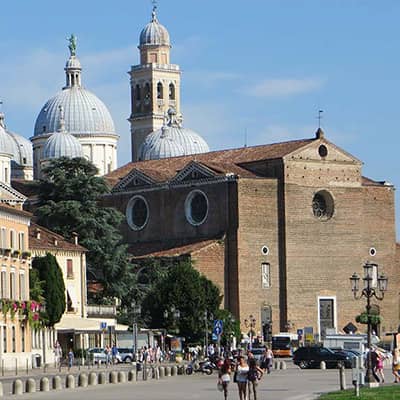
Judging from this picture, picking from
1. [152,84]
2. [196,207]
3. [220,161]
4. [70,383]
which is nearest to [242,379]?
[70,383]

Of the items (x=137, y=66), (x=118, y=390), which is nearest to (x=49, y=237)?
(x=118, y=390)

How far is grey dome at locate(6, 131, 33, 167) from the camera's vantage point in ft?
519

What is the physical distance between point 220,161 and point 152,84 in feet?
145

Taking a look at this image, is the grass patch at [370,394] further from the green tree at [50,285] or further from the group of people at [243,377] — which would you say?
the green tree at [50,285]

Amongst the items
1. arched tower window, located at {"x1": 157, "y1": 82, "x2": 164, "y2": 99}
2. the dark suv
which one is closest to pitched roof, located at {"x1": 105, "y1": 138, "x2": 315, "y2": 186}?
arched tower window, located at {"x1": 157, "y1": 82, "x2": 164, "y2": 99}

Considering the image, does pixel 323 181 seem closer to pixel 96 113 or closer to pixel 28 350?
pixel 96 113

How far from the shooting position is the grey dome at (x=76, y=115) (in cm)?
15375

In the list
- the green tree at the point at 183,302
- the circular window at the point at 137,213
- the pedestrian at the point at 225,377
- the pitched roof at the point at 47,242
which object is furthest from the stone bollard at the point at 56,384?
the circular window at the point at 137,213

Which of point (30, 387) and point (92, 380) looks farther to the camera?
point (92, 380)

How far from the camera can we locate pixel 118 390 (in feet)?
174

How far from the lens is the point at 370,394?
44.4 m

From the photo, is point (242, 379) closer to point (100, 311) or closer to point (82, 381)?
point (82, 381)

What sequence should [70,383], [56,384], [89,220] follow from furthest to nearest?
[89,220]
[70,383]
[56,384]

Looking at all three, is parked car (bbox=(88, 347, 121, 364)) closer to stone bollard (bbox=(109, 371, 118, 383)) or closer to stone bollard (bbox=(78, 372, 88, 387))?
stone bollard (bbox=(109, 371, 118, 383))
